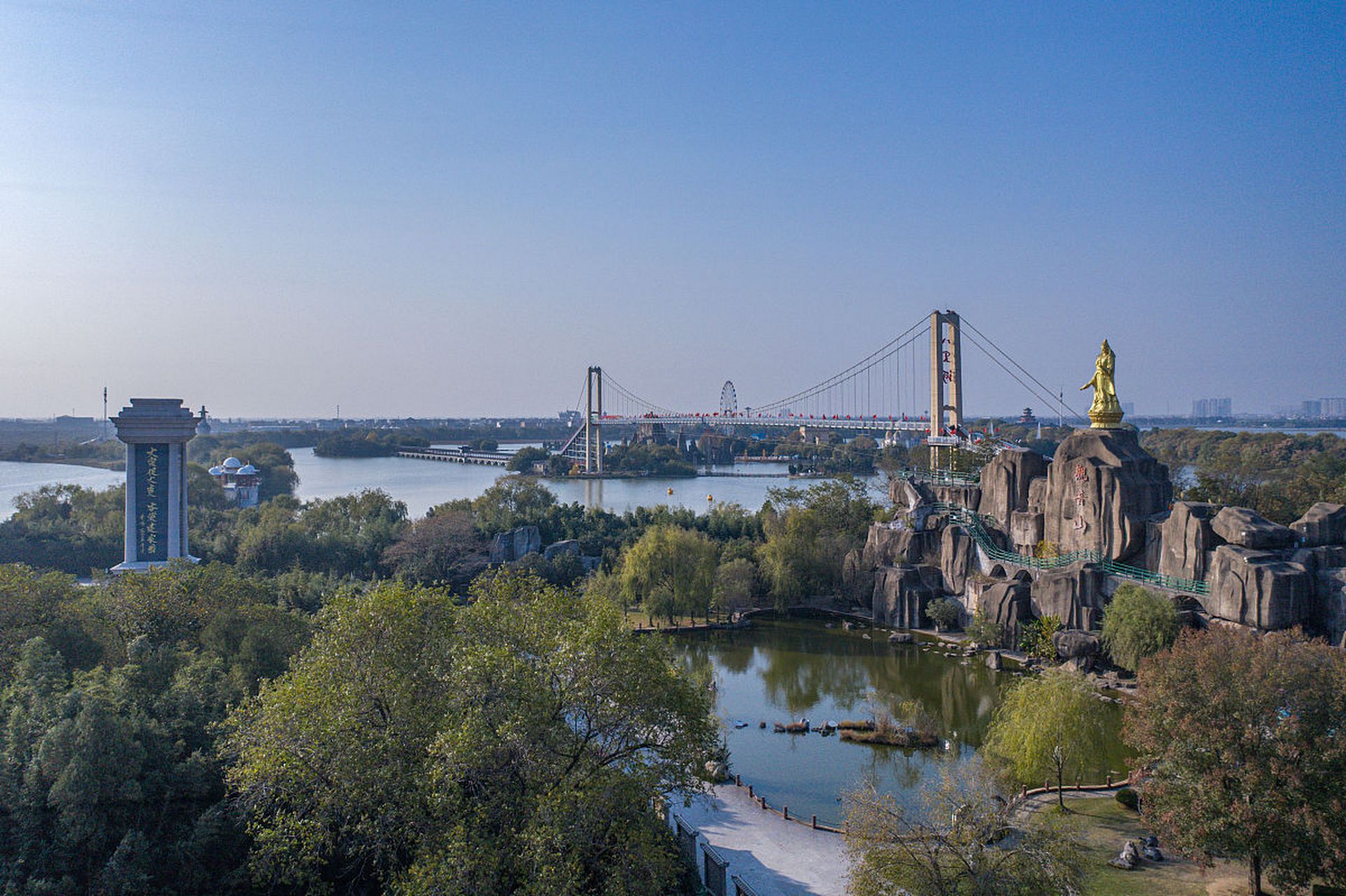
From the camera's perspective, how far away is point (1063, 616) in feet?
57.9

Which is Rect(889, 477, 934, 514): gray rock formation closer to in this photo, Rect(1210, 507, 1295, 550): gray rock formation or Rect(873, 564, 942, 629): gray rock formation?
Rect(873, 564, 942, 629): gray rock formation

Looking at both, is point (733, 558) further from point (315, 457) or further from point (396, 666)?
point (315, 457)

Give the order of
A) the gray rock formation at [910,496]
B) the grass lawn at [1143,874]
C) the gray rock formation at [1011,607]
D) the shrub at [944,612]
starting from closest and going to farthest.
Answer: the grass lawn at [1143,874] < the gray rock formation at [1011,607] < the shrub at [944,612] < the gray rock formation at [910,496]

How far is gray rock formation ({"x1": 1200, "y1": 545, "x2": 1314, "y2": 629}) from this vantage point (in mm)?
14500

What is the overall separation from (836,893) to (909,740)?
15.7ft

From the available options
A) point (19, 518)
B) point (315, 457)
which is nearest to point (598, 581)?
point (19, 518)

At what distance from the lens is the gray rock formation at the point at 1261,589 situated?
14500 millimetres

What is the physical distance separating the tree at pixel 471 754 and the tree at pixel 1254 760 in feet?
14.1

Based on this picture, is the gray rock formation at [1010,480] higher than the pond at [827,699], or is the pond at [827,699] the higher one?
the gray rock formation at [1010,480]

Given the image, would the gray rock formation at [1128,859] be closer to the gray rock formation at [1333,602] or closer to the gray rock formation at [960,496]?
the gray rock formation at [1333,602]

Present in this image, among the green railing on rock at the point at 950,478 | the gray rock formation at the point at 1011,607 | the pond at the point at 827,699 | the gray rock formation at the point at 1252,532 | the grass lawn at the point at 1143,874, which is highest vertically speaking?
the green railing on rock at the point at 950,478

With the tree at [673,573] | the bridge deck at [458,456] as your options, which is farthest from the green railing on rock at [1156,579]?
the bridge deck at [458,456]

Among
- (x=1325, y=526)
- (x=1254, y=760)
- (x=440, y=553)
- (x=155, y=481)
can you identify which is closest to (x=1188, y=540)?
(x=1325, y=526)

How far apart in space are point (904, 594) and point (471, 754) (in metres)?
15.5
